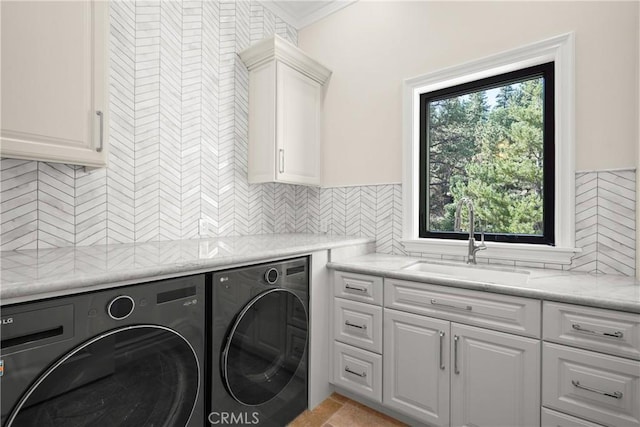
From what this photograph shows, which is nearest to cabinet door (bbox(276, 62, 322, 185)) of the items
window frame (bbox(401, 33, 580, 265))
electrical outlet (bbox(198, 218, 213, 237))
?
electrical outlet (bbox(198, 218, 213, 237))

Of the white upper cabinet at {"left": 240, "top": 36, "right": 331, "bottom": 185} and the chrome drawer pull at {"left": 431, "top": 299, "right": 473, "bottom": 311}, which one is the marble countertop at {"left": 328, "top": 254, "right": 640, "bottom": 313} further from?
the white upper cabinet at {"left": 240, "top": 36, "right": 331, "bottom": 185}

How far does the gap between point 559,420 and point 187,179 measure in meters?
2.23

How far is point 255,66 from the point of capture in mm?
2338

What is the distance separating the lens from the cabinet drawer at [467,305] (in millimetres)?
1294

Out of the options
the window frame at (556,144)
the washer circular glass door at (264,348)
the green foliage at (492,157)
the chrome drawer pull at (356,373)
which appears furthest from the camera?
the green foliage at (492,157)

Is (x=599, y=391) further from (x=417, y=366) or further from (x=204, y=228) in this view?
(x=204, y=228)

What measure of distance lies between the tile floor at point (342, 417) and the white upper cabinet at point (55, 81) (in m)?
1.66

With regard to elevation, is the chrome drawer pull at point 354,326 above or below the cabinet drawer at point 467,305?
below

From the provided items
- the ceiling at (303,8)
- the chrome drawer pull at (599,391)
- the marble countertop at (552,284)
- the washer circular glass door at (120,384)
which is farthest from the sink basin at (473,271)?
the ceiling at (303,8)

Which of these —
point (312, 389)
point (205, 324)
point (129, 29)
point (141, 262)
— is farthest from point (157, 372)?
point (129, 29)

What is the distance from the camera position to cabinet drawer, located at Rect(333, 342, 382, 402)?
1.71 metres

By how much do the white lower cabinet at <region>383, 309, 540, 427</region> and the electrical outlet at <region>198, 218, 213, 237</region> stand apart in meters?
1.29

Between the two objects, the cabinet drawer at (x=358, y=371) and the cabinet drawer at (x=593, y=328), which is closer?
the cabinet drawer at (x=593, y=328)

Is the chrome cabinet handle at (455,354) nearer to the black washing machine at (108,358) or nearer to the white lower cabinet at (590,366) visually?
the white lower cabinet at (590,366)
